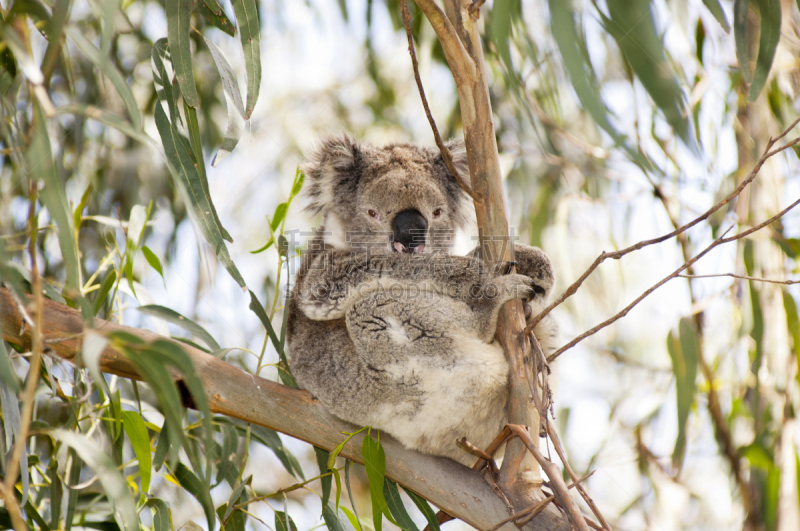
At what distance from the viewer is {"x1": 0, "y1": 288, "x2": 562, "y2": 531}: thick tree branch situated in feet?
5.45

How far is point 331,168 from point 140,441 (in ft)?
4.23

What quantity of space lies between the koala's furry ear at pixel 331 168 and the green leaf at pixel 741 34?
4.56 ft

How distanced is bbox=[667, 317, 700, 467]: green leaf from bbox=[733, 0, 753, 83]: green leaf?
1493 mm

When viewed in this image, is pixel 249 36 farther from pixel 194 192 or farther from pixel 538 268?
pixel 538 268

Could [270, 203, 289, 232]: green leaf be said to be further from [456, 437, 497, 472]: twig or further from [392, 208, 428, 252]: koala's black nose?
[456, 437, 497, 472]: twig

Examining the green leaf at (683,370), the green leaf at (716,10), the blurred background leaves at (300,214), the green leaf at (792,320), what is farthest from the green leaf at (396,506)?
the green leaf at (792,320)

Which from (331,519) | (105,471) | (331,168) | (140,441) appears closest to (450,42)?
(331,168)

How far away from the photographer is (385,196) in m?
2.35

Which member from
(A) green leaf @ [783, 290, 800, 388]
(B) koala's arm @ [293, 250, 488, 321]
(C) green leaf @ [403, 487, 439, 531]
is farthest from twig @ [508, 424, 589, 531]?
(A) green leaf @ [783, 290, 800, 388]

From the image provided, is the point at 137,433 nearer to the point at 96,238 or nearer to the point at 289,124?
the point at 96,238

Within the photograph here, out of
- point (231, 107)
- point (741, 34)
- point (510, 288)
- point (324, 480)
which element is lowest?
point (324, 480)

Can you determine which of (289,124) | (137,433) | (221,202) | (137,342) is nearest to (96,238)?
(221,202)

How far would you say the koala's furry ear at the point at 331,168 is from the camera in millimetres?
2574

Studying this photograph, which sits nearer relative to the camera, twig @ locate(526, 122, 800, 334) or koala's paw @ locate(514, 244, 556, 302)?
twig @ locate(526, 122, 800, 334)
